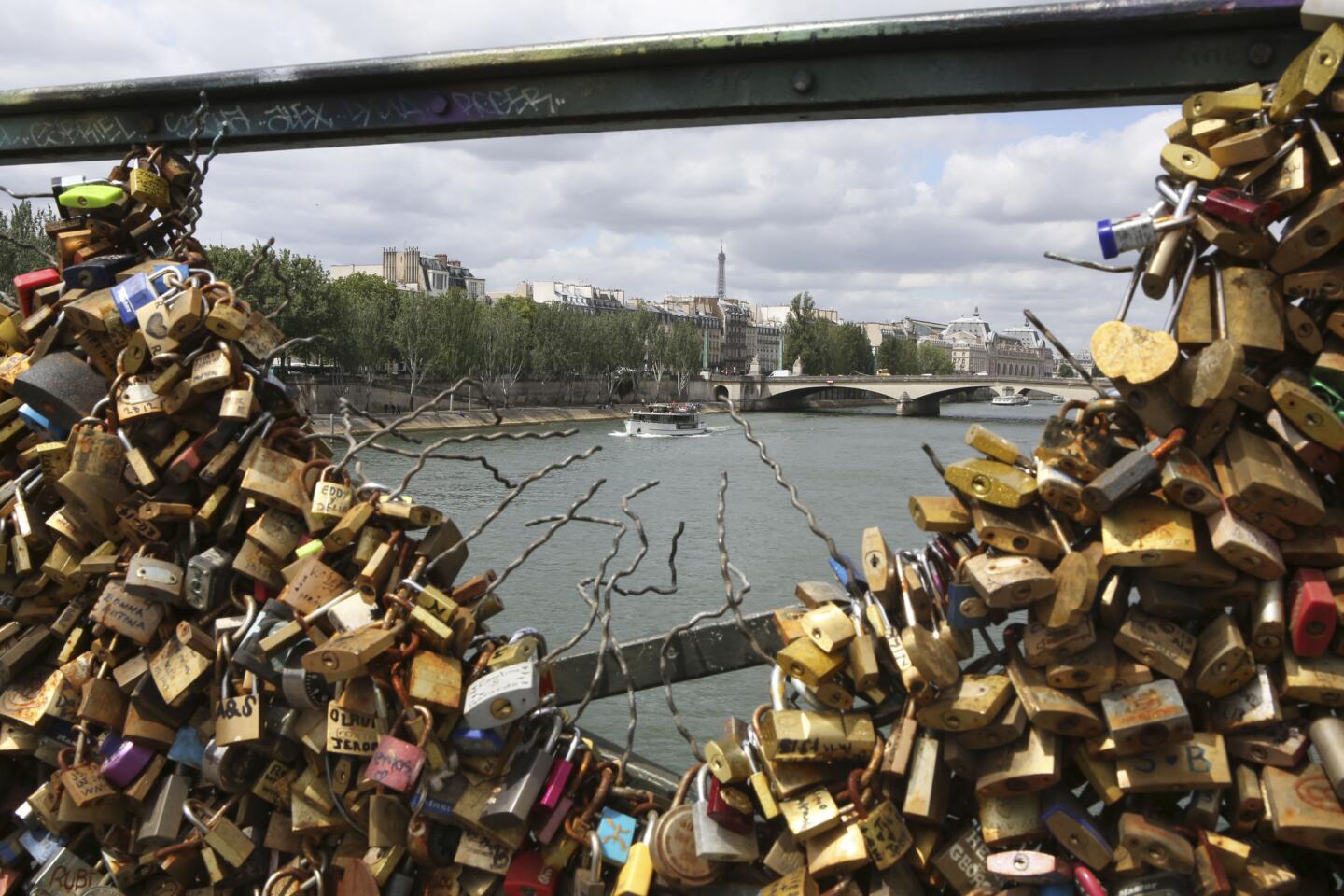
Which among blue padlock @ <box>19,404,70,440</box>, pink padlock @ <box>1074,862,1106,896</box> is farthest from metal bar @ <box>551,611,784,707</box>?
blue padlock @ <box>19,404,70,440</box>

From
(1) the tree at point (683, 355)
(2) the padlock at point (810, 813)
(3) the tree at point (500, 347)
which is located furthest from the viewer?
(1) the tree at point (683, 355)

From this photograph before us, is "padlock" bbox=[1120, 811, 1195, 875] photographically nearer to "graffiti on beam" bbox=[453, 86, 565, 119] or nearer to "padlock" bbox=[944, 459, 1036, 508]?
"padlock" bbox=[944, 459, 1036, 508]

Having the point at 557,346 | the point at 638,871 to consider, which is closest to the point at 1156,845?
the point at 638,871

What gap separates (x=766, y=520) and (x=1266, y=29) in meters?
13.2

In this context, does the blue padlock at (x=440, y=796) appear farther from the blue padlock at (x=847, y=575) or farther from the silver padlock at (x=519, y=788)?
the blue padlock at (x=847, y=575)

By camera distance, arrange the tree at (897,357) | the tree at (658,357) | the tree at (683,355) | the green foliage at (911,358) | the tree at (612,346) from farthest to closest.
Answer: the green foliage at (911,358) → the tree at (897,357) → the tree at (683,355) → the tree at (658,357) → the tree at (612,346)

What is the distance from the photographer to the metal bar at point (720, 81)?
144cm

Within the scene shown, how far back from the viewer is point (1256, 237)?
125 centimetres

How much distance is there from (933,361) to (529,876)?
127 metres

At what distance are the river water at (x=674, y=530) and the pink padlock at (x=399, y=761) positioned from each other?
0.52m

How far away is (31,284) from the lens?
2.21 metres

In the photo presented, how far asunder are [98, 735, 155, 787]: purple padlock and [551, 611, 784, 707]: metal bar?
0.73m

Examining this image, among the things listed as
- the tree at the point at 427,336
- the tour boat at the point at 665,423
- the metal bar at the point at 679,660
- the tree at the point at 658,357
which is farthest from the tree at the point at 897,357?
the metal bar at the point at 679,660

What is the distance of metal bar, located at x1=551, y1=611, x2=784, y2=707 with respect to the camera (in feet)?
5.43
